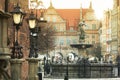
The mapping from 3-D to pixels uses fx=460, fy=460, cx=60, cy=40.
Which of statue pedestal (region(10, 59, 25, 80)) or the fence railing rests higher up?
statue pedestal (region(10, 59, 25, 80))

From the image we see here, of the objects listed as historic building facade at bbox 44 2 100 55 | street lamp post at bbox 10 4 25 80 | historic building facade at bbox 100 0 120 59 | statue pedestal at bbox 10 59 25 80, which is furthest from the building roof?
statue pedestal at bbox 10 59 25 80

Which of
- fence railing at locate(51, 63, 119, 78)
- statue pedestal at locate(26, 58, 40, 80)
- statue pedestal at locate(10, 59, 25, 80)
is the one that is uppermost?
statue pedestal at locate(10, 59, 25, 80)

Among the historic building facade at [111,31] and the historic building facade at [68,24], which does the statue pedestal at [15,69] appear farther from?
the historic building facade at [68,24]

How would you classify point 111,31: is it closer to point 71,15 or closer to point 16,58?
point 71,15

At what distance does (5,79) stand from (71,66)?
26.6m

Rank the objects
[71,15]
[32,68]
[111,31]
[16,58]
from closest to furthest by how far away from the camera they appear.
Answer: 1. [16,58]
2. [32,68]
3. [111,31]
4. [71,15]

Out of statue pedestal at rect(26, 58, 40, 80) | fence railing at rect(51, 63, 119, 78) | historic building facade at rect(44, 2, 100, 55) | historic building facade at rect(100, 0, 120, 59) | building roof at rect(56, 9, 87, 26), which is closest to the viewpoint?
statue pedestal at rect(26, 58, 40, 80)

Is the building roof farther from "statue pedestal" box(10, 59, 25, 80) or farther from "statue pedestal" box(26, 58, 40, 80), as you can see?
"statue pedestal" box(10, 59, 25, 80)

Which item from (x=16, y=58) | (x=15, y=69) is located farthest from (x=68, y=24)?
(x=15, y=69)

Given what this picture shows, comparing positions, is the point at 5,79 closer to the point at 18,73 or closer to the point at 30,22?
the point at 18,73

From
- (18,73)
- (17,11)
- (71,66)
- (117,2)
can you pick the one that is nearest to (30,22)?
(17,11)

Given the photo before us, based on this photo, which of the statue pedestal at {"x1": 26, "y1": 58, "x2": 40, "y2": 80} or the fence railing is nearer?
the statue pedestal at {"x1": 26, "y1": 58, "x2": 40, "y2": 80}

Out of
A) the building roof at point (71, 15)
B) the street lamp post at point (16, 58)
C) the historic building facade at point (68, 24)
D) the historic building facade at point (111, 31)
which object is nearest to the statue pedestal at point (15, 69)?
the street lamp post at point (16, 58)

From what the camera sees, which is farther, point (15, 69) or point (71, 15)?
point (71, 15)
